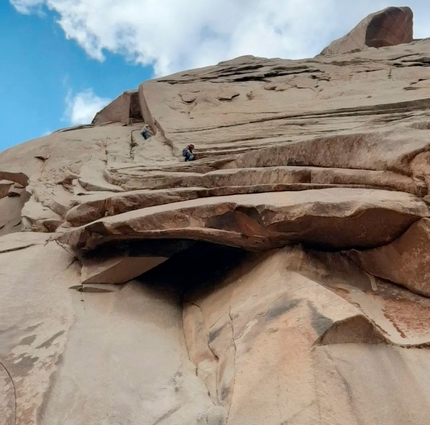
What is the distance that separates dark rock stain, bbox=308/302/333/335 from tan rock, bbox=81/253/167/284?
1783 millimetres

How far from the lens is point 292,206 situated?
347 cm

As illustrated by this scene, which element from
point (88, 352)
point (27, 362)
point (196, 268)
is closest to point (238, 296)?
point (196, 268)

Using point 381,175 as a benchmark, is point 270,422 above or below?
below

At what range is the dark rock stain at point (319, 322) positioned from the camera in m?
2.74

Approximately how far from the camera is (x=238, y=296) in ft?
12.0

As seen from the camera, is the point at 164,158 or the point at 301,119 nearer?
the point at 164,158

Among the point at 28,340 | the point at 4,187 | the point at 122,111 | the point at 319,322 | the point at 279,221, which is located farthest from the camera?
the point at 122,111

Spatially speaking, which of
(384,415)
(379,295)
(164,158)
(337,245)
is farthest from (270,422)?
(164,158)

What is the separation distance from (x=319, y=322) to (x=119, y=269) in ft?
6.82

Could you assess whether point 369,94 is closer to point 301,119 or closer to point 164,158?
point 301,119

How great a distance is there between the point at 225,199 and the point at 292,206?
2.43ft

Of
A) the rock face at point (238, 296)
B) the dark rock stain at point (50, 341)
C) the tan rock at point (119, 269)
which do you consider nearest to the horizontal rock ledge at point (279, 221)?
the rock face at point (238, 296)

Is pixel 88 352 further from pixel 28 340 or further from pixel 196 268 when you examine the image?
pixel 196 268

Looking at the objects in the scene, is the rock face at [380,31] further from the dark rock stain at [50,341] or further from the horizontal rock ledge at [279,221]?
the dark rock stain at [50,341]
